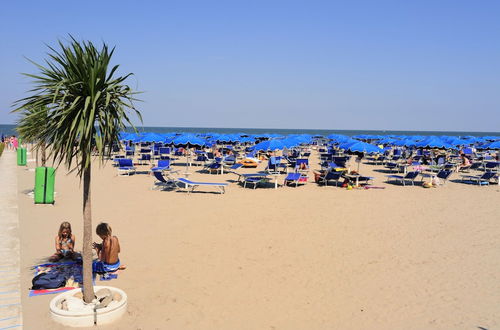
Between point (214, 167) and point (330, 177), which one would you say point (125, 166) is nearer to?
point (214, 167)

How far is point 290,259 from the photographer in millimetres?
5750

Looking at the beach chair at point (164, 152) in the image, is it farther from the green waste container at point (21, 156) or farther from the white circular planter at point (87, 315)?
the white circular planter at point (87, 315)

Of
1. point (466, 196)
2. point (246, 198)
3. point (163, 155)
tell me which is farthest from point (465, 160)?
point (163, 155)

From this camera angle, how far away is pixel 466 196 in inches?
463

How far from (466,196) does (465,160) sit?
302 inches

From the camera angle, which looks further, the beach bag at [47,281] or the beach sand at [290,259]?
the beach bag at [47,281]

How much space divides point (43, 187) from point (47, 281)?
17.8ft

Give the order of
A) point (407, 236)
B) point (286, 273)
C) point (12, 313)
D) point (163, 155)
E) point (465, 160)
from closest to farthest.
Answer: point (12, 313) → point (286, 273) → point (407, 236) → point (465, 160) → point (163, 155)

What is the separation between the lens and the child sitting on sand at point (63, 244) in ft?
17.2

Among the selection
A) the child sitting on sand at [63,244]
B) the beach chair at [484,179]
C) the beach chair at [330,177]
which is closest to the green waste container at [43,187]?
the child sitting on sand at [63,244]

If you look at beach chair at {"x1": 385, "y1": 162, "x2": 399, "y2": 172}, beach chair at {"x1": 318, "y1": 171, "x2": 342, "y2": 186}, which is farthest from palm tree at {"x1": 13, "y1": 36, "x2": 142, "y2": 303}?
beach chair at {"x1": 385, "y1": 162, "x2": 399, "y2": 172}

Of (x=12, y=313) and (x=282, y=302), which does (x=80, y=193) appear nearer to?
(x=12, y=313)

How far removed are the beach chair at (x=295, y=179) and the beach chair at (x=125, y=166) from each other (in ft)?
20.1

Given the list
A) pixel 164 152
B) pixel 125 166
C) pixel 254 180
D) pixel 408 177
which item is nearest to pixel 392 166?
pixel 408 177
